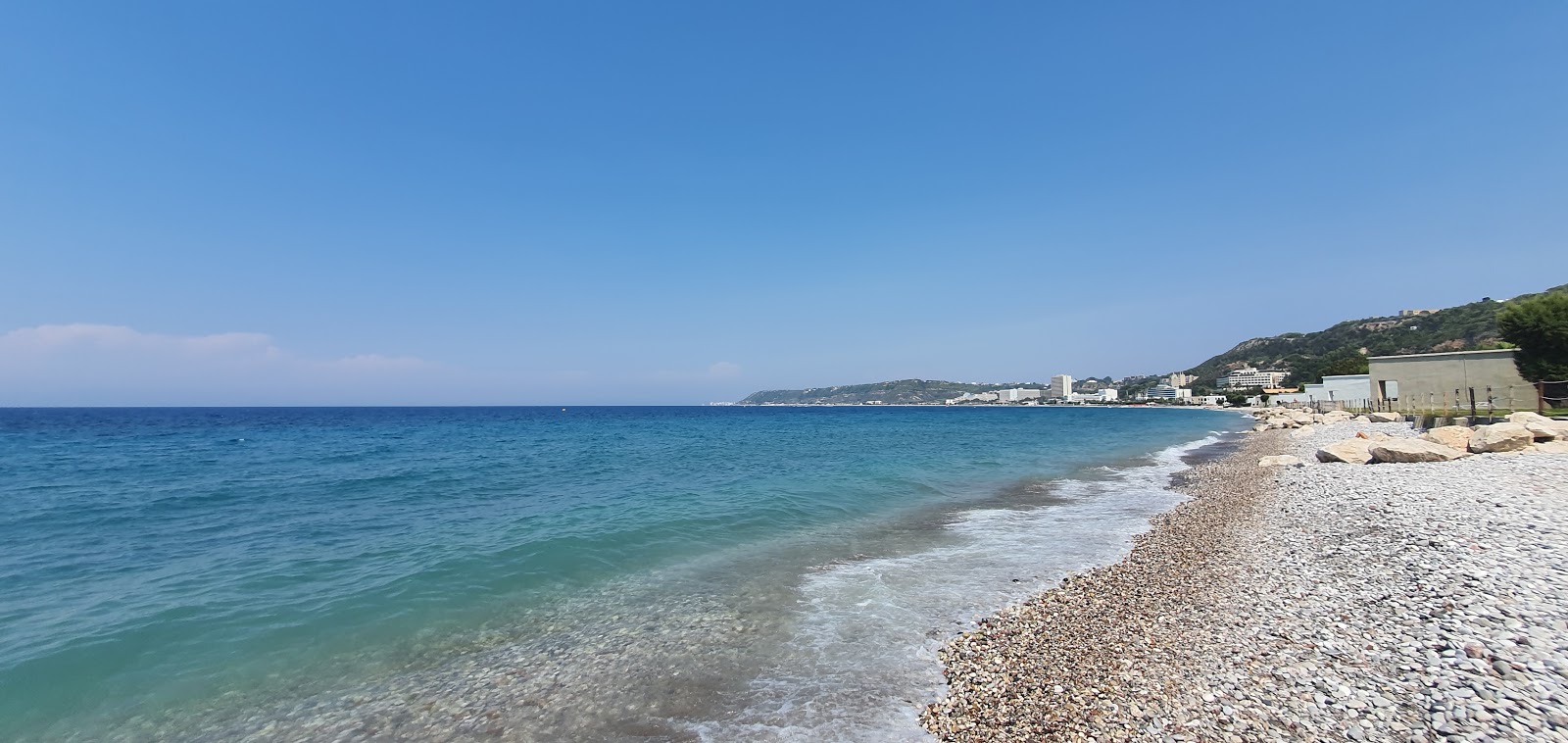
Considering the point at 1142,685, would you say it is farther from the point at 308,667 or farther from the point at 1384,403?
the point at 1384,403

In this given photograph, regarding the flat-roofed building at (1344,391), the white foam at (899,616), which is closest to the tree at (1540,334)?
the flat-roofed building at (1344,391)

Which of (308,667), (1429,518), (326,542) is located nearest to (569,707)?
(308,667)

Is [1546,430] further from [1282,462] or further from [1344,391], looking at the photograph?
[1344,391]

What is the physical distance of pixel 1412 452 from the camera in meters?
18.0

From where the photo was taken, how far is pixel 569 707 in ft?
20.4

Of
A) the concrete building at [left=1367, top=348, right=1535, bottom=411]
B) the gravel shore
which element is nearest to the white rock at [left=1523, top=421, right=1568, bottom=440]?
the gravel shore

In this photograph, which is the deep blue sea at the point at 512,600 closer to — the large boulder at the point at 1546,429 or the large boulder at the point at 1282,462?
the large boulder at the point at 1282,462

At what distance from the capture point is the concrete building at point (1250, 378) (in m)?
158

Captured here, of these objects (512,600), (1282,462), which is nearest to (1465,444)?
(1282,462)

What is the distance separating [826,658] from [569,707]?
9.34 ft

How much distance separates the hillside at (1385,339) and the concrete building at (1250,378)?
3969 mm

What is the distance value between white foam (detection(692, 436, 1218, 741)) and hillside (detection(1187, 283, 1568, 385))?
86185mm

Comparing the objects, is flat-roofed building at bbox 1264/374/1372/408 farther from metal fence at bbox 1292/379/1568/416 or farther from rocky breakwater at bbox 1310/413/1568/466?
rocky breakwater at bbox 1310/413/1568/466

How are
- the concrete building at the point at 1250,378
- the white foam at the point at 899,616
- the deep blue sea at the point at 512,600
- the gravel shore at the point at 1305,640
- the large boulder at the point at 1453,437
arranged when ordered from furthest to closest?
the concrete building at the point at 1250,378
the large boulder at the point at 1453,437
the deep blue sea at the point at 512,600
the white foam at the point at 899,616
the gravel shore at the point at 1305,640
